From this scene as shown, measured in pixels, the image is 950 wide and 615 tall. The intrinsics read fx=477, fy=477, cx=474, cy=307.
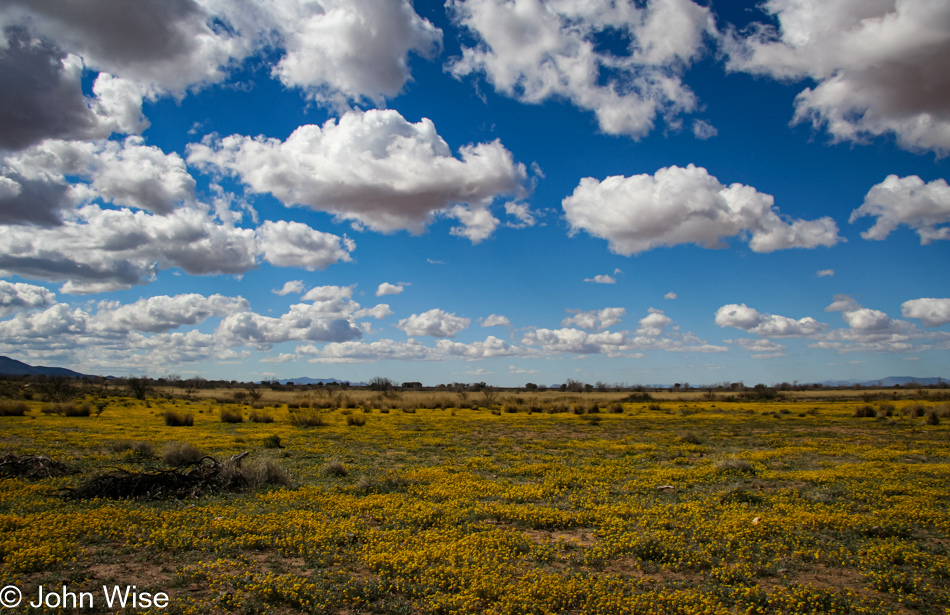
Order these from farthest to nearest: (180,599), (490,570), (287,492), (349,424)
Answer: (349,424) < (287,492) < (490,570) < (180,599)

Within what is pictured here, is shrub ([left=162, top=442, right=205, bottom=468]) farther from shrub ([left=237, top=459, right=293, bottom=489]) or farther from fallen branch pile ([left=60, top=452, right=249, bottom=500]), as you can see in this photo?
shrub ([left=237, top=459, right=293, bottom=489])

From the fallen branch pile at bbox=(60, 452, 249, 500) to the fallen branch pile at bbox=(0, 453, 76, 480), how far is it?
7.17 feet

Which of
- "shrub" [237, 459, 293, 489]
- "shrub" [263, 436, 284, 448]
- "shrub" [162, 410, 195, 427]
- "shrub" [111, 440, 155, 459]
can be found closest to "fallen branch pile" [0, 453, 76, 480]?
"shrub" [111, 440, 155, 459]

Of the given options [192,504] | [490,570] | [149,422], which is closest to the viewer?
[490,570]

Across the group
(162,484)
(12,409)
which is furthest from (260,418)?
(162,484)

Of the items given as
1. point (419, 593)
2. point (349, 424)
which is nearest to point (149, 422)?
point (349, 424)

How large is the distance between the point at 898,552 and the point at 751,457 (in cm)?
1059

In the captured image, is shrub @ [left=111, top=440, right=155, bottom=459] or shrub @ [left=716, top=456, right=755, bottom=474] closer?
shrub @ [left=716, top=456, right=755, bottom=474]

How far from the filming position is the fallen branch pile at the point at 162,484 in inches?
422

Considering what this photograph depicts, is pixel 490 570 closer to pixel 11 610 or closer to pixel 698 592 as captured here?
pixel 698 592

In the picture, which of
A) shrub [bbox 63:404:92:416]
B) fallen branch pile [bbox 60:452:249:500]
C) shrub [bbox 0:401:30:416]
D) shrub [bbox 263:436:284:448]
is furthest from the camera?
shrub [bbox 63:404:92:416]

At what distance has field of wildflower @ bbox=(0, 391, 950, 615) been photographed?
6.15 m

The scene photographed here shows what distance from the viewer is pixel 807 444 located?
21.7m

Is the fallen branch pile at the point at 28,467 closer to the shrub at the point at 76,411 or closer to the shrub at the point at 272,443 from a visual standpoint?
the shrub at the point at 272,443
